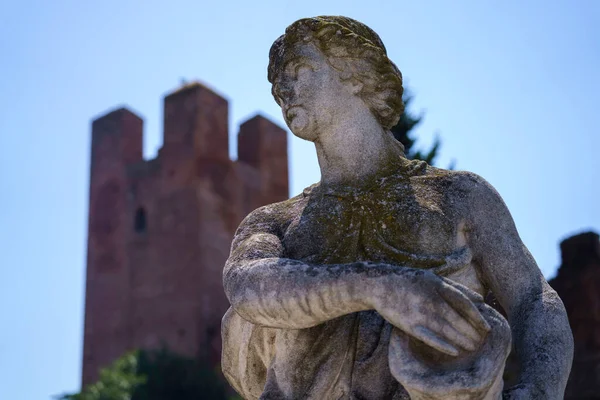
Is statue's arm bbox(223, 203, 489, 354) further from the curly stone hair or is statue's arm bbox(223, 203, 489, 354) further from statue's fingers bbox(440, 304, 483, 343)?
the curly stone hair

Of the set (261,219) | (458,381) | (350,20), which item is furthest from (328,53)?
(458,381)

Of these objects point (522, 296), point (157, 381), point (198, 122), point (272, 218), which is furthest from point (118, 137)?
point (522, 296)

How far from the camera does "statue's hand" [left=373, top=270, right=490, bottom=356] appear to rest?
11.6 ft

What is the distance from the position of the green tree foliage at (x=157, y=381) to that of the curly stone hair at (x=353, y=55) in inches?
1033

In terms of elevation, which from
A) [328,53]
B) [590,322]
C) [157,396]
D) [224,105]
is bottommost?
[157,396]

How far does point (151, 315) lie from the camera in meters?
36.4

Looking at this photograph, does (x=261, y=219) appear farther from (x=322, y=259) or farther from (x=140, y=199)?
(x=140, y=199)

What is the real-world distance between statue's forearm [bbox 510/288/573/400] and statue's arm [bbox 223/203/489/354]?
34 centimetres

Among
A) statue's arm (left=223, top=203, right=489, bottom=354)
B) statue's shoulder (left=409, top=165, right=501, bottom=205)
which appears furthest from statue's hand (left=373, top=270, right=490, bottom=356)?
statue's shoulder (left=409, top=165, right=501, bottom=205)

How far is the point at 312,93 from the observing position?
4.23m

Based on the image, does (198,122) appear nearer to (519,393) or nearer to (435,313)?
(519,393)

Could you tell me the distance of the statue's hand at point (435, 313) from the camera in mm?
3535

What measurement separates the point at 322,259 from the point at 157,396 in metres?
26.8

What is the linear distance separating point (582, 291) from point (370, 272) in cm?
1655
